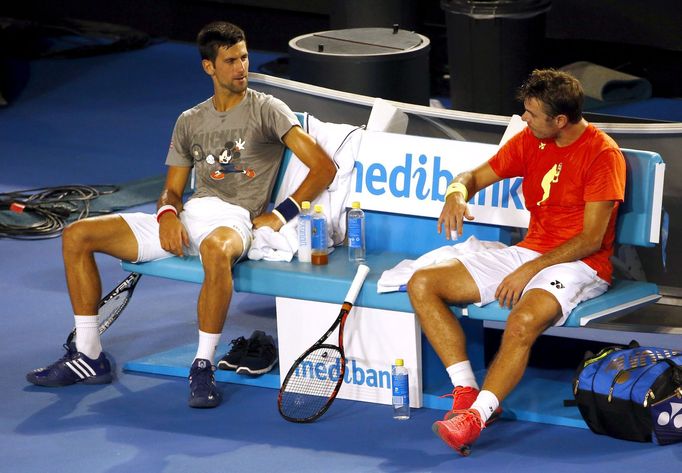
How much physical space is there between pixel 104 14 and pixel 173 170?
9420mm

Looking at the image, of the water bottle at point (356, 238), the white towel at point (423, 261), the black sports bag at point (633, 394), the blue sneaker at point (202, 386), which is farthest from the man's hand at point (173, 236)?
the black sports bag at point (633, 394)

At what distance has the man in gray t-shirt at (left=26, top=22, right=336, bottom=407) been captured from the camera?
20.2 feet

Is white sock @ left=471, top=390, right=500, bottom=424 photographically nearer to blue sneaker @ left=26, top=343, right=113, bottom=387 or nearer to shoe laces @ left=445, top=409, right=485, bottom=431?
shoe laces @ left=445, top=409, right=485, bottom=431

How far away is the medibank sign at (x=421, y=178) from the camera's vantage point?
20.2 ft

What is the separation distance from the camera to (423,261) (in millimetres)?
5961

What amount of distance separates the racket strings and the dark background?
516cm

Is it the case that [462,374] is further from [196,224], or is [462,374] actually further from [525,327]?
[196,224]

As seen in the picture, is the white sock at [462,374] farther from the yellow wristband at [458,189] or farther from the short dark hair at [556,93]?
the short dark hair at [556,93]

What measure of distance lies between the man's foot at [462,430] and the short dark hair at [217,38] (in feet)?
7.16

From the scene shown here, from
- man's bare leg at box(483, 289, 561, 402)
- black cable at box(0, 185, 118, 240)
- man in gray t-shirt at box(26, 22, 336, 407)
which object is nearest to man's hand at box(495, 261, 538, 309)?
man's bare leg at box(483, 289, 561, 402)

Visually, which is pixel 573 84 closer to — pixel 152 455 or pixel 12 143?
pixel 152 455

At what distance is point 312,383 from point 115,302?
1.28 meters

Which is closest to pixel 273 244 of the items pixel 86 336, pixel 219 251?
pixel 219 251

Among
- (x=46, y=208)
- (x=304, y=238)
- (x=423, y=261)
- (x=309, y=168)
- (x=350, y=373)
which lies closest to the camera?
(x=423, y=261)
